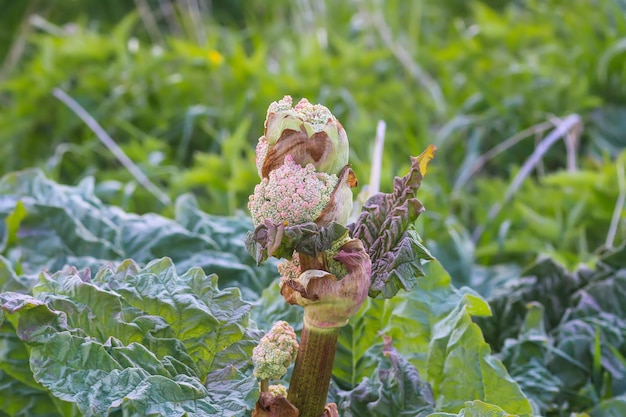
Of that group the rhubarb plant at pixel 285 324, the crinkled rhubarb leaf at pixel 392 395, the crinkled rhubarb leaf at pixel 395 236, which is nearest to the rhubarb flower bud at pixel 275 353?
the rhubarb plant at pixel 285 324

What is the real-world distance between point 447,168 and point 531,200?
59 centimetres

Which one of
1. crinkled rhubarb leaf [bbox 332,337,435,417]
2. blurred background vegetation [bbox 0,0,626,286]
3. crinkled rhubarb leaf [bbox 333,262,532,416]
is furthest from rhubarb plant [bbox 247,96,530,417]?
blurred background vegetation [bbox 0,0,626,286]

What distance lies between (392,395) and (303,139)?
1.60 ft

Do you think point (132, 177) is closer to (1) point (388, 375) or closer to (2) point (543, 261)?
(2) point (543, 261)

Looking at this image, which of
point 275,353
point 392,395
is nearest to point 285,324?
point 275,353

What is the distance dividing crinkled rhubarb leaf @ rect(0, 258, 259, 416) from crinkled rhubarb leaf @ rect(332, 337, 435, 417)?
0.20m

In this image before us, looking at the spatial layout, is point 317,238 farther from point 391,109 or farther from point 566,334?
point 391,109

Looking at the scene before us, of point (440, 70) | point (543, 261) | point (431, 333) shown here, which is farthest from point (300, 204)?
point (440, 70)

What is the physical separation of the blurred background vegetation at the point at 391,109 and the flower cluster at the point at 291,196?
1487mm

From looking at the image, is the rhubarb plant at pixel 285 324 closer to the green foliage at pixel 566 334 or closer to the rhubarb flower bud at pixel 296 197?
the rhubarb flower bud at pixel 296 197

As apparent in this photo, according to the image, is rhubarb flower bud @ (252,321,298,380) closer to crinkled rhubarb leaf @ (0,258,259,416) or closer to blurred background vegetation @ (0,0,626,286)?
crinkled rhubarb leaf @ (0,258,259,416)

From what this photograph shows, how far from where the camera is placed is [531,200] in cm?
267

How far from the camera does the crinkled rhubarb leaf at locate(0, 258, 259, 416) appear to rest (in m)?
1.04

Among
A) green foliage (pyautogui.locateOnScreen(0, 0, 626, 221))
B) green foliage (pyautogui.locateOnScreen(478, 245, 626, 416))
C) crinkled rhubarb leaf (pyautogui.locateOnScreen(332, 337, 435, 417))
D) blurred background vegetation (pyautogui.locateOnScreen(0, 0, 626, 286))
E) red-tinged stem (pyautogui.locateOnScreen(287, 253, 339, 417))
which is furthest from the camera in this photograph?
green foliage (pyautogui.locateOnScreen(0, 0, 626, 221))
